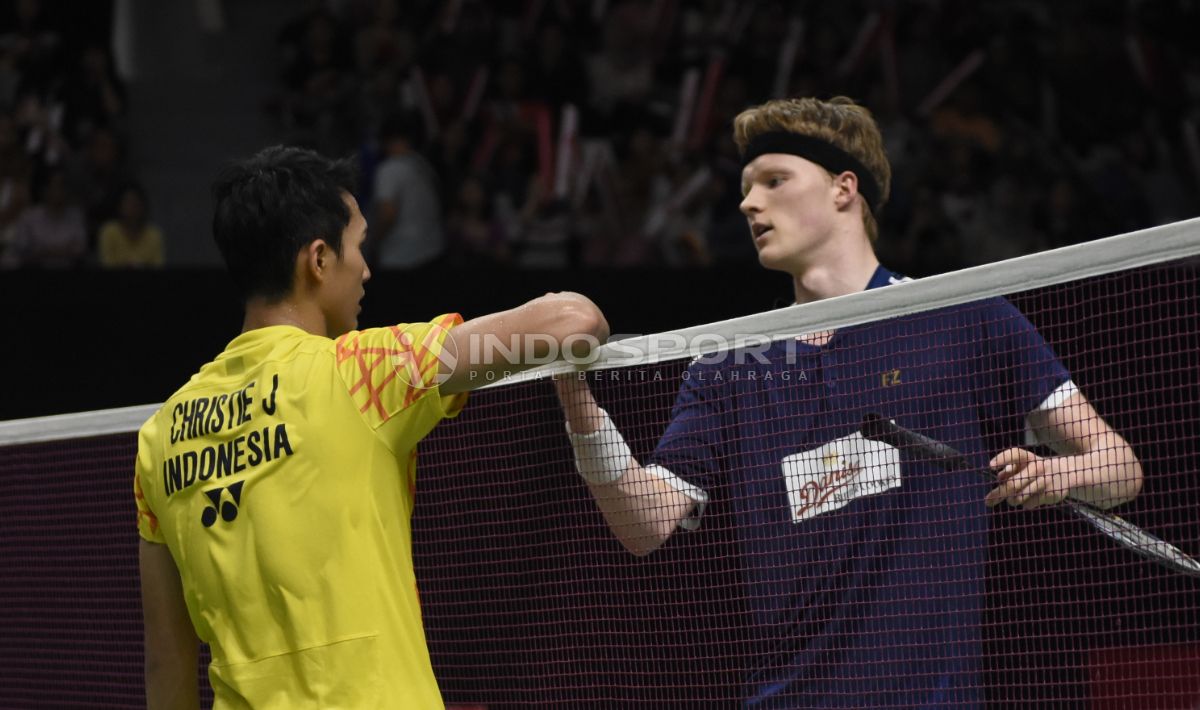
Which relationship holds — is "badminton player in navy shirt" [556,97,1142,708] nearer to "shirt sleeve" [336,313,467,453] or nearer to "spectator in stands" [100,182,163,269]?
"shirt sleeve" [336,313,467,453]

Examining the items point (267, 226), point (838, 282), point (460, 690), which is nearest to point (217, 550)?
point (267, 226)

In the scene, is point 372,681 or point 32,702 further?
point 32,702

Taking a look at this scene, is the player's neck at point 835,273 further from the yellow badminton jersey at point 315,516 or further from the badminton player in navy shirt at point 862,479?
the yellow badminton jersey at point 315,516

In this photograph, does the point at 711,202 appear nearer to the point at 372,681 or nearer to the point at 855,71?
the point at 855,71

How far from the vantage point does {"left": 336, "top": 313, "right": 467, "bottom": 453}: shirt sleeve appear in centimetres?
230

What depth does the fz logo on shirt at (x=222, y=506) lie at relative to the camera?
235cm

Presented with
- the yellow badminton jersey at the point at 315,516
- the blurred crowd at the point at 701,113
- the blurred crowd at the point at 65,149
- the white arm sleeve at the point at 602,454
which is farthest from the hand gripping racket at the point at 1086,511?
→ the blurred crowd at the point at 65,149

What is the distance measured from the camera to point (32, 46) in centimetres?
859

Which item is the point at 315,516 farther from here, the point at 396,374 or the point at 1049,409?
the point at 1049,409

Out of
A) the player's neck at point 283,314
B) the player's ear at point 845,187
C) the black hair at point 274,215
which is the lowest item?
the player's neck at point 283,314

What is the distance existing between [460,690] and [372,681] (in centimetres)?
100

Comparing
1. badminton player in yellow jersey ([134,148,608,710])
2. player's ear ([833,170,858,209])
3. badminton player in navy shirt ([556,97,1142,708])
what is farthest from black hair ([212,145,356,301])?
player's ear ([833,170,858,209])

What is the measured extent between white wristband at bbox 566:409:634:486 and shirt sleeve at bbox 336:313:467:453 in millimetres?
405

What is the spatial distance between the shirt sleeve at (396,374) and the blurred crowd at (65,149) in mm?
5531
